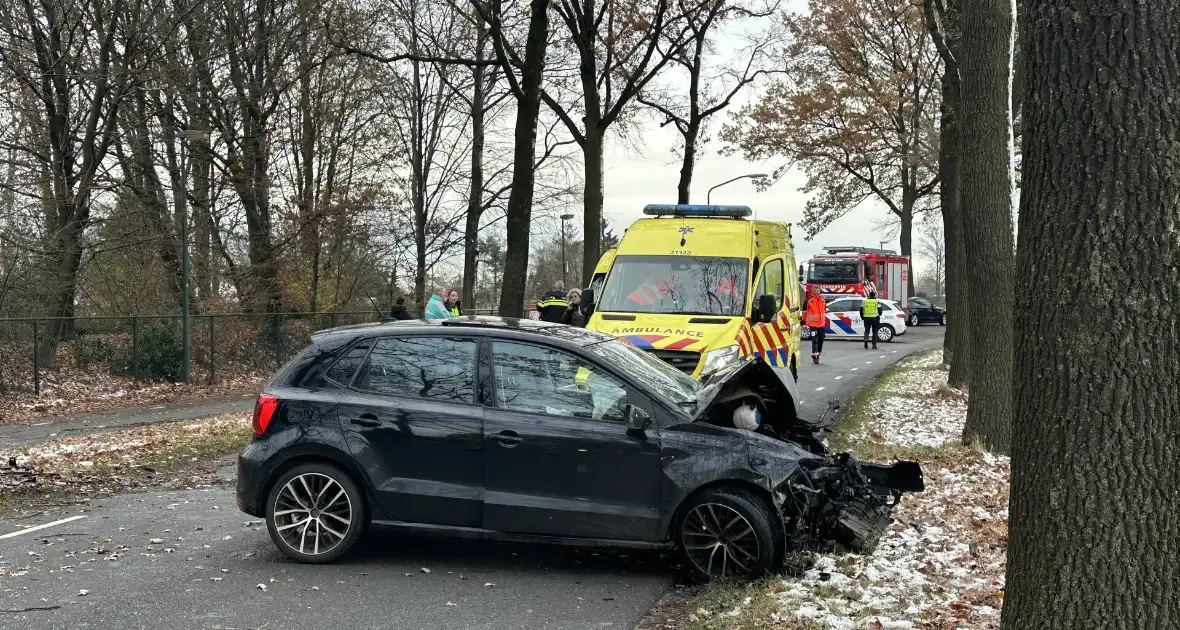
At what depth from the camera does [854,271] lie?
4653 centimetres

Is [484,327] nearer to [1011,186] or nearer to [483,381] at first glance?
[483,381]

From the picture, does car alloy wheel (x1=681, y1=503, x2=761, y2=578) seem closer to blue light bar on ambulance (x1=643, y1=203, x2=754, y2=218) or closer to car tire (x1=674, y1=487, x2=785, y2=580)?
car tire (x1=674, y1=487, x2=785, y2=580)

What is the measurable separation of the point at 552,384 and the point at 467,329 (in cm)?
73

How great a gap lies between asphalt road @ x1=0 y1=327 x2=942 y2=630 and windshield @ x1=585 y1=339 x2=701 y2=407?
1155mm

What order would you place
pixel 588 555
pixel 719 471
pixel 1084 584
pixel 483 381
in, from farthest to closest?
pixel 588 555 < pixel 483 381 < pixel 719 471 < pixel 1084 584

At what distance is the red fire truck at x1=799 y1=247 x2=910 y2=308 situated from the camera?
46.2 m

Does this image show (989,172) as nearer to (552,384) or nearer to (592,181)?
(552,384)

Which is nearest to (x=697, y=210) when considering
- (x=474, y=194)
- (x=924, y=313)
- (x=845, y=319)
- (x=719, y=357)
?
(x=719, y=357)

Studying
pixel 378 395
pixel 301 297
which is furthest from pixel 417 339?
pixel 301 297

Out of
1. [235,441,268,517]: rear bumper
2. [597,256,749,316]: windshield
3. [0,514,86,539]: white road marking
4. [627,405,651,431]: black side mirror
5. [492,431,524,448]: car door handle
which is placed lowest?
[0,514,86,539]: white road marking

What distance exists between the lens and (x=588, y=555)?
24.5ft

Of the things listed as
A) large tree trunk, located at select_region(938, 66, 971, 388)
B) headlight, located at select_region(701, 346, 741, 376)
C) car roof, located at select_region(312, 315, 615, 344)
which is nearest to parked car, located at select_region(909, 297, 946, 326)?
large tree trunk, located at select_region(938, 66, 971, 388)

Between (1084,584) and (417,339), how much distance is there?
4487 millimetres

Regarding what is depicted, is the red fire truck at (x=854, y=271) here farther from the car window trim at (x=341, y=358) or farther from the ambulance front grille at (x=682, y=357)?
the car window trim at (x=341, y=358)
